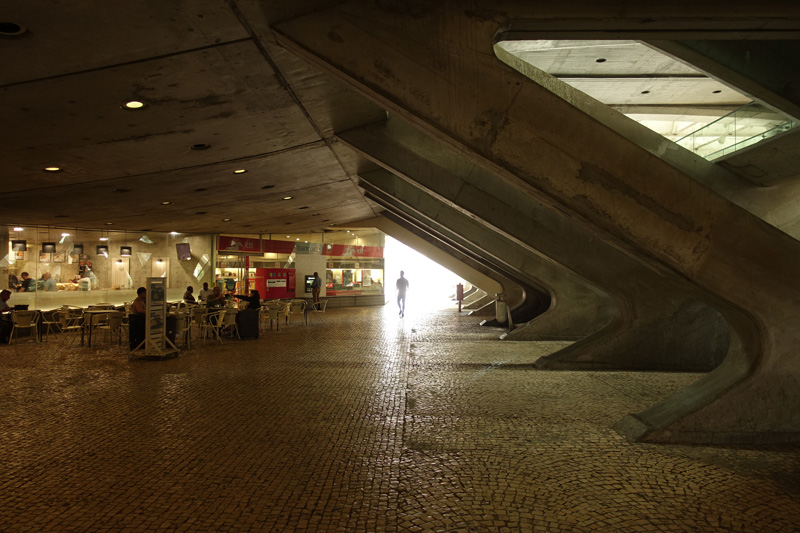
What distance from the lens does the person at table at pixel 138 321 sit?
998 cm

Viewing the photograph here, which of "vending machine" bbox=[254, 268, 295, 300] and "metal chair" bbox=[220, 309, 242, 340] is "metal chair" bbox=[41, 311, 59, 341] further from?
"vending machine" bbox=[254, 268, 295, 300]

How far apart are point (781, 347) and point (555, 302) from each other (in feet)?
24.2

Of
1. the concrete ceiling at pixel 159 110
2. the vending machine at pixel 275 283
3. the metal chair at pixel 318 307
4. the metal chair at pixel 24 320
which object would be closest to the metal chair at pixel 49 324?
the metal chair at pixel 24 320

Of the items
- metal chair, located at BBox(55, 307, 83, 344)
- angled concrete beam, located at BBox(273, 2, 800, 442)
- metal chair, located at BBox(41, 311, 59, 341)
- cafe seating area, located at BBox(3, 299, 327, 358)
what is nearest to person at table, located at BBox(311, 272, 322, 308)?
cafe seating area, located at BBox(3, 299, 327, 358)

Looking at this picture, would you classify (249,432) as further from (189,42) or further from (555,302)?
(555,302)

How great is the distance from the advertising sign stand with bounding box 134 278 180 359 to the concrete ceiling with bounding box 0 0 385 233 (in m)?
1.88

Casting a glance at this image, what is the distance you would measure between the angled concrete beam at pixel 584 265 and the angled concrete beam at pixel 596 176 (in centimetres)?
321

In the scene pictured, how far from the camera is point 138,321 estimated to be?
32.7ft

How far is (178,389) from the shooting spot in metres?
6.87

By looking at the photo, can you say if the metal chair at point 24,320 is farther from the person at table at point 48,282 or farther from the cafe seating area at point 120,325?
the person at table at point 48,282

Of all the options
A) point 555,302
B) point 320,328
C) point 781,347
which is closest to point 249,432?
point 781,347

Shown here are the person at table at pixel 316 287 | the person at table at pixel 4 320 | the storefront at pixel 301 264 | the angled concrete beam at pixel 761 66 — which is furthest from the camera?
the storefront at pixel 301 264

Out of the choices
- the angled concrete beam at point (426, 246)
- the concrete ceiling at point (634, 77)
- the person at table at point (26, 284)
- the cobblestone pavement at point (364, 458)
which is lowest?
the cobblestone pavement at point (364, 458)

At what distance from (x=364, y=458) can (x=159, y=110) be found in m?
4.12
